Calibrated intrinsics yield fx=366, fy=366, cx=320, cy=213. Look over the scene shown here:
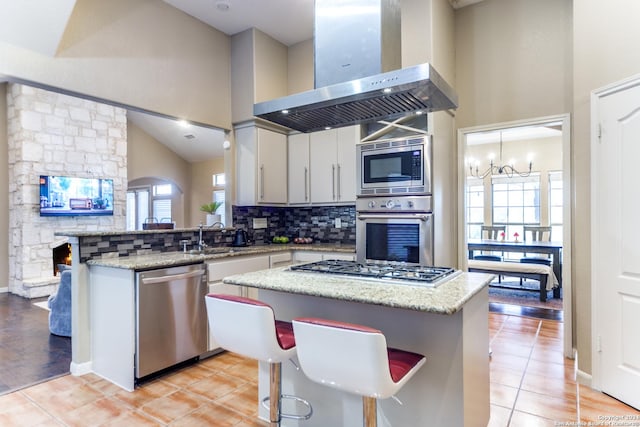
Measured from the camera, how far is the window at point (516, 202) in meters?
7.78

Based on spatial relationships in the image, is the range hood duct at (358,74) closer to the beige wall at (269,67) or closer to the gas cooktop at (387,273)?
the gas cooktop at (387,273)

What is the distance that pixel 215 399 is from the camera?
2.53 metres

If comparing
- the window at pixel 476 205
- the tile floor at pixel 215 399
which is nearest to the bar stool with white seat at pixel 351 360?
the tile floor at pixel 215 399

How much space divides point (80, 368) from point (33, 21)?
2.59 metres

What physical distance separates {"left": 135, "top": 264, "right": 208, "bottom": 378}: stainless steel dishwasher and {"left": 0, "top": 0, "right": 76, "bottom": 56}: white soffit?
1.84m

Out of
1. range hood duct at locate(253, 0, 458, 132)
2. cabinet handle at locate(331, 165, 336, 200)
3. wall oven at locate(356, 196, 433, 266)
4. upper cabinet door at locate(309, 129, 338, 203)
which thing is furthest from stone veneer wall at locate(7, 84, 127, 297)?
range hood duct at locate(253, 0, 458, 132)

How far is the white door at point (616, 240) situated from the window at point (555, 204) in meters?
5.72

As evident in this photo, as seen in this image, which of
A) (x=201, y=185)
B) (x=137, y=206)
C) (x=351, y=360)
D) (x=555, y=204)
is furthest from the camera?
(x=137, y=206)

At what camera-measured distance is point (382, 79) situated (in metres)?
1.77

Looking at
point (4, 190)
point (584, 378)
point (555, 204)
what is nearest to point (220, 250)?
point (584, 378)

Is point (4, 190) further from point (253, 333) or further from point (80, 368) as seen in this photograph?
point (253, 333)

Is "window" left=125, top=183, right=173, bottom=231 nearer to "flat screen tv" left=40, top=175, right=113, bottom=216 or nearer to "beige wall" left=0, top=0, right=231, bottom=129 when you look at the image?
"flat screen tv" left=40, top=175, right=113, bottom=216

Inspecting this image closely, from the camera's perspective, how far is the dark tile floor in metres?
2.89

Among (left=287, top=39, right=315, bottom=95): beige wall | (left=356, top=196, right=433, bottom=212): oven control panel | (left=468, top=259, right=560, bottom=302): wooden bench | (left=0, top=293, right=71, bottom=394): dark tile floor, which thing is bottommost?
(left=0, top=293, right=71, bottom=394): dark tile floor
